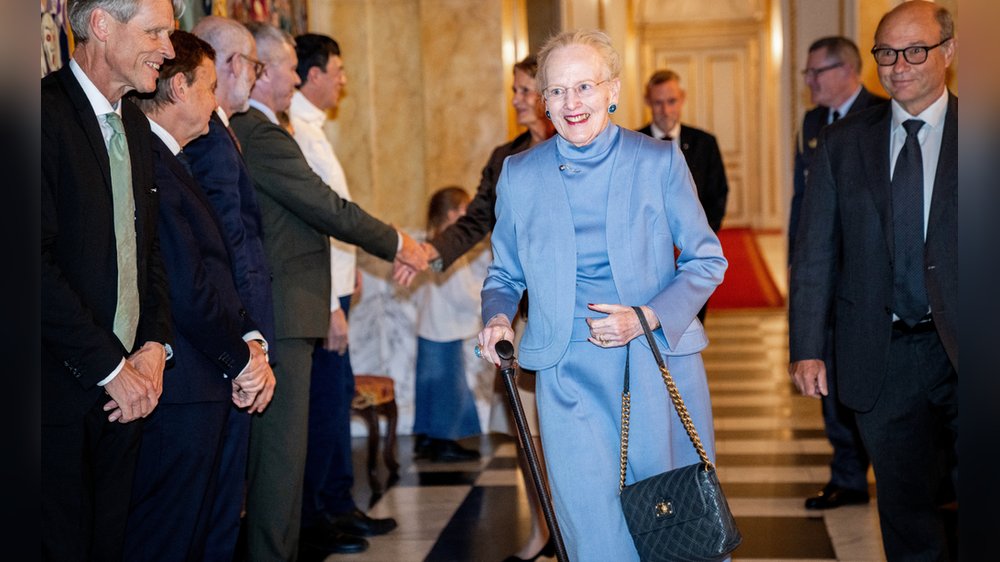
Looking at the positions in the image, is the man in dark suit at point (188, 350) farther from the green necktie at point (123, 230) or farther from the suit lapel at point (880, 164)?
the suit lapel at point (880, 164)

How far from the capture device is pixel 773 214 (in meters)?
20.7

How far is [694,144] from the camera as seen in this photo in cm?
614

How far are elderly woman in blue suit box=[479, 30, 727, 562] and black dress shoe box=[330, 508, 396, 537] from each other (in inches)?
81.2

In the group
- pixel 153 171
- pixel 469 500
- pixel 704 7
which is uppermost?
pixel 704 7

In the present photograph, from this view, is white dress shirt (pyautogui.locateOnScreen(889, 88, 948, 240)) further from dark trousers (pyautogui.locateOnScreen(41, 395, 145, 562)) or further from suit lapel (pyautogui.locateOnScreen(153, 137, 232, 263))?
dark trousers (pyautogui.locateOnScreen(41, 395, 145, 562))

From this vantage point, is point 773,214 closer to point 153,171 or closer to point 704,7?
point 704,7

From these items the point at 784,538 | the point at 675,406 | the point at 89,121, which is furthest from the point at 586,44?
the point at 784,538

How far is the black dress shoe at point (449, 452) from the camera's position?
6.16 metres

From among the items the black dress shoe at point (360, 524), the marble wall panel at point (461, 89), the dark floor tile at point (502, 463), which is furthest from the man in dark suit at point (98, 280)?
the marble wall panel at point (461, 89)

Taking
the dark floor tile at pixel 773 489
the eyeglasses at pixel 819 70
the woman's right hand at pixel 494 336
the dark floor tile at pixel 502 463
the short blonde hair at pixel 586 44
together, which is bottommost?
the dark floor tile at pixel 773 489

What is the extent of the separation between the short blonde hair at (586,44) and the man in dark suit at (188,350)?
1.10 meters

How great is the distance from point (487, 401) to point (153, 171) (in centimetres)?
A: 396

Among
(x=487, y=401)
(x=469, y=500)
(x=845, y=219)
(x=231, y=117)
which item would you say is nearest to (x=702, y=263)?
(x=845, y=219)
